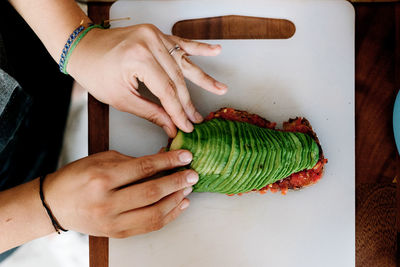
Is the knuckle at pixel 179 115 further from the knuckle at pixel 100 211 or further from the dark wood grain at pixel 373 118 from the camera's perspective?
the dark wood grain at pixel 373 118

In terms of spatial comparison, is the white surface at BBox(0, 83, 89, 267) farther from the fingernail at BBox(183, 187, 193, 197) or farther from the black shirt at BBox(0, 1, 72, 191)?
the fingernail at BBox(183, 187, 193, 197)

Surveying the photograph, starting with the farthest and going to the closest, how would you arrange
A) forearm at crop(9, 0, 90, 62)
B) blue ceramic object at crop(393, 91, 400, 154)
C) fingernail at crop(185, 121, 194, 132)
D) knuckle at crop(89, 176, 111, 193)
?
1. blue ceramic object at crop(393, 91, 400, 154)
2. fingernail at crop(185, 121, 194, 132)
3. forearm at crop(9, 0, 90, 62)
4. knuckle at crop(89, 176, 111, 193)

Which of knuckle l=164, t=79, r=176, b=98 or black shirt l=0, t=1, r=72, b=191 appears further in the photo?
black shirt l=0, t=1, r=72, b=191

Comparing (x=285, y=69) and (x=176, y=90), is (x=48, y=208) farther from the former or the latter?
(x=285, y=69)

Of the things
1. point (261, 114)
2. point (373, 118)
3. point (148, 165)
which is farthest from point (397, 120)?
point (148, 165)

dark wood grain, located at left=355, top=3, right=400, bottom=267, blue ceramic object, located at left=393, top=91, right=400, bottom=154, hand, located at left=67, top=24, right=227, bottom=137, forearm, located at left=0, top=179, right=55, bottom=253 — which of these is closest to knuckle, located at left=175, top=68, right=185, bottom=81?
hand, located at left=67, top=24, right=227, bottom=137

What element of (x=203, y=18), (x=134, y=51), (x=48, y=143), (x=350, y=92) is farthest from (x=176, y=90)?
(x=350, y=92)
